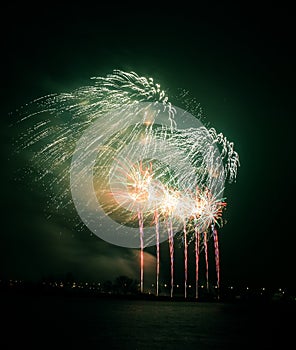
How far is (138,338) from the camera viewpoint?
31.8 m

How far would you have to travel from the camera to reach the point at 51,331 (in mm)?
35156

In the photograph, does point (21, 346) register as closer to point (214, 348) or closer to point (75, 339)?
point (75, 339)

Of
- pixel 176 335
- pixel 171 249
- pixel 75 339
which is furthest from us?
pixel 171 249

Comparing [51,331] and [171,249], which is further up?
[171,249]

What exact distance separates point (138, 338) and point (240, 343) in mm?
7485

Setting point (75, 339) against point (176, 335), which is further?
point (176, 335)

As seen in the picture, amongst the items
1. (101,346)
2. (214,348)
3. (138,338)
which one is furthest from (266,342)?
(101,346)

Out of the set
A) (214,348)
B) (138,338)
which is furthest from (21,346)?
(214,348)

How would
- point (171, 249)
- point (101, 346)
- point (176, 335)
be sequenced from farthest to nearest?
point (171, 249) < point (176, 335) < point (101, 346)

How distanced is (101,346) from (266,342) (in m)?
12.9

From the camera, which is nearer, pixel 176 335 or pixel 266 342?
pixel 266 342

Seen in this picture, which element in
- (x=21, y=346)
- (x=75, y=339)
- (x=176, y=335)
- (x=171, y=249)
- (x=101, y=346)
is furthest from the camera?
(x=171, y=249)

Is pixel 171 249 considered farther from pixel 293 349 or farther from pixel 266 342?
pixel 293 349

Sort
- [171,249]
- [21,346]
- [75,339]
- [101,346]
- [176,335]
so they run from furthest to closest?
[171,249], [176,335], [75,339], [101,346], [21,346]
